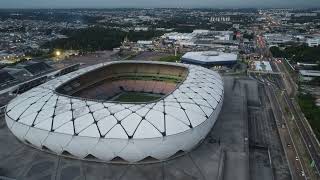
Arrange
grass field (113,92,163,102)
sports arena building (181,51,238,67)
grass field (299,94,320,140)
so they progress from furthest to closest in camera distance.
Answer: sports arena building (181,51,238,67) → grass field (113,92,163,102) → grass field (299,94,320,140)

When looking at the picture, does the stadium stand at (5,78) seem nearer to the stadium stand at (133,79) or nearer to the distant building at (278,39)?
the stadium stand at (133,79)

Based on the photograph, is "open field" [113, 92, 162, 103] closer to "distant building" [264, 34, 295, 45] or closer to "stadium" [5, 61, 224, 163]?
"stadium" [5, 61, 224, 163]

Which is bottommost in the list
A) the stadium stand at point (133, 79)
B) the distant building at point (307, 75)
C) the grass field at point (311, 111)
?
the grass field at point (311, 111)

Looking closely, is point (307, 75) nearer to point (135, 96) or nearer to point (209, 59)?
point (209, 59)

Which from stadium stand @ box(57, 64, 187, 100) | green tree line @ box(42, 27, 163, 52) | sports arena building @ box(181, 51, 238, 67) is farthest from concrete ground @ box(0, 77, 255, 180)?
green tree line @ box(42, 27, 163, 52)

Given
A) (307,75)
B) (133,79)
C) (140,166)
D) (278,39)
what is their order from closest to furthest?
1. (140,166)
2. (133,79)
3. (307,75)
4. (278,39)

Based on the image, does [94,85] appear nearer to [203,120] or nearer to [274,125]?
[203,120]

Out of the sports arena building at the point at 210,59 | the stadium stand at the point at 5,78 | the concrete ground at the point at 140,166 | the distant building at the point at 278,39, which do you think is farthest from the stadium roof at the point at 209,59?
the distant building at the point at 278,39

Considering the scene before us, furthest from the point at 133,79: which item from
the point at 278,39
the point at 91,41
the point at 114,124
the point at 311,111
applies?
the point at 278,39

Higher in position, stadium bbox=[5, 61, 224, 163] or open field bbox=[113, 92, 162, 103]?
stadium bbox=[5, 61, 224, 163]
